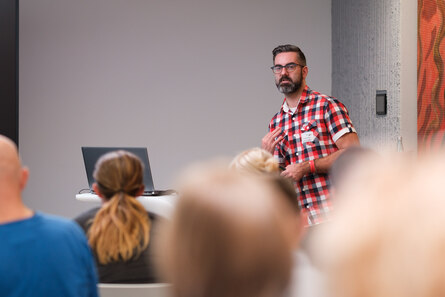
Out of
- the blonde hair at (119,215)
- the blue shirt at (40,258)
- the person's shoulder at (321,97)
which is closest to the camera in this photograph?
the blue shirt at (40,258)

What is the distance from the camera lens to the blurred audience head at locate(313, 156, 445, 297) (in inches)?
22.9

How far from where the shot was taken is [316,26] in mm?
6137

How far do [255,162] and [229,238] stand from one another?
95cm

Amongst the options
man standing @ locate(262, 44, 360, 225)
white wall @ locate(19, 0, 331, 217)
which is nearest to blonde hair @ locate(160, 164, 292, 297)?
man standing @ locate(262, 44, 360, 225)

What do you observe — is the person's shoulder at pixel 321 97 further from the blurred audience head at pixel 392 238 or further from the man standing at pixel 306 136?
the blurred audience head at pixel 392 238

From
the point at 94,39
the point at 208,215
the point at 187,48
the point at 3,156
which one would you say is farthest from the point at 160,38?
the point at 208,215

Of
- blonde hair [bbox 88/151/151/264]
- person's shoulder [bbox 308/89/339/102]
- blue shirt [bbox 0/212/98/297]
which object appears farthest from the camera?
person's shoulder [bbox 308/89/339/102]

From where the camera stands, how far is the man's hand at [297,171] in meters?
2.89

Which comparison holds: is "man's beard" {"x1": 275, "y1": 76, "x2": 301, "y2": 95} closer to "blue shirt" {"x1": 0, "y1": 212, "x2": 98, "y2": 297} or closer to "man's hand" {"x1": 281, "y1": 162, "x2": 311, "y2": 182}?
"man's hand" {"x1": 281, "y1": 162, "x2": 311, "y2": 182}

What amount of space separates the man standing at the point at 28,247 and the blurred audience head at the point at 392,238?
1.06m

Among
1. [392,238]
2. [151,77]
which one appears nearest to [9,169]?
[392,238]

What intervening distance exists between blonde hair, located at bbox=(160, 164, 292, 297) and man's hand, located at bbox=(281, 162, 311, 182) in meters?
2.15

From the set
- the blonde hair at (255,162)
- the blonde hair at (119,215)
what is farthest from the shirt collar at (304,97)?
the blonde hair at (255,162)

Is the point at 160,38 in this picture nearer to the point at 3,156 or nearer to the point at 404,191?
the point at 3,156
